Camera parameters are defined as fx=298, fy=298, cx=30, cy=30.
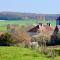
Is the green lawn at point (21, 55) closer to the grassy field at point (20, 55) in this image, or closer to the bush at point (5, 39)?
the grassy field at point (20, 55)

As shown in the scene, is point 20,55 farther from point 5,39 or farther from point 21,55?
point 5,39

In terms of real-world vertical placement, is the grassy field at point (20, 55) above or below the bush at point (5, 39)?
below

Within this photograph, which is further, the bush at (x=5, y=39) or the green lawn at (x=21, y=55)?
the bush at (x=5, y=39)

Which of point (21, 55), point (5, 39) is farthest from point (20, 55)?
point (5, 39)

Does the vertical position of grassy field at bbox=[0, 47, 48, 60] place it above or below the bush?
below

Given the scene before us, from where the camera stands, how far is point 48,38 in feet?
152

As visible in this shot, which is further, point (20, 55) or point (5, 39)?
point (5, 39)

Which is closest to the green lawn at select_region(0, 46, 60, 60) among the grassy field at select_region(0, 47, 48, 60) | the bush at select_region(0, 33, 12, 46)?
the grassy field at select_region(0, 47, 48, 60)

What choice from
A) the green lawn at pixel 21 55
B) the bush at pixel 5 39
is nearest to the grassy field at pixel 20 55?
the green lawn at pixel 21 55

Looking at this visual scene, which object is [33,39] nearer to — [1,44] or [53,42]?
[53,42]

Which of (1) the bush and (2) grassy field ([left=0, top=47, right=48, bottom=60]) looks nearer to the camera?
(2) grassy field ([left=0, top=47, right=48, bottom=60])

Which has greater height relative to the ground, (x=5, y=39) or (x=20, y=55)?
(x=5, y=39)

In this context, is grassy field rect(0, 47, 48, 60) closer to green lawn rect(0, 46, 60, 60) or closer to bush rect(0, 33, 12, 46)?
green lawn rect(0, 46, 60, 60)

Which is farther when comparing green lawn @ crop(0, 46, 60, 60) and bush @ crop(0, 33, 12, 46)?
bush @ crop(0, 33, 12, 46)
